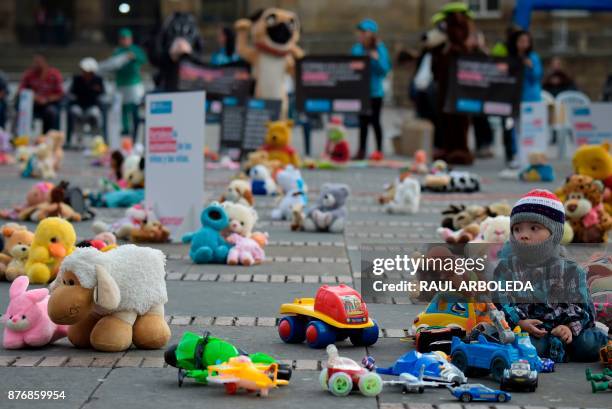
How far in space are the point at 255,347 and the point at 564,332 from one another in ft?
5.50

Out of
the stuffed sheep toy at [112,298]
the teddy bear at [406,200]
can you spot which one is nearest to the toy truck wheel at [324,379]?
the stuffed sheep toy at [112,298]

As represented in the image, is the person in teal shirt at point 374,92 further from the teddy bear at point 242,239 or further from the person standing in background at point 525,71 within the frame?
the teddy bear at point 242,239

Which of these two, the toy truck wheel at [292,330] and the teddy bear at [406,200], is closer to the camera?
the toy truck wheel at [292,330]

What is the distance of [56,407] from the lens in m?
6.01

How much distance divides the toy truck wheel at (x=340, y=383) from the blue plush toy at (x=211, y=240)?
15.2 ft

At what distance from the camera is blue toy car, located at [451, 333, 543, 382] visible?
657 cm

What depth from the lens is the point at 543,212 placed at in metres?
7.21

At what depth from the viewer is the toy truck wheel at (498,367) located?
6.54 m

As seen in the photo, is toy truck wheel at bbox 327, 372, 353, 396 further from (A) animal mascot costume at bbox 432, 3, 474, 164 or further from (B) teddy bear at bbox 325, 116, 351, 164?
(A) animal mascot costume at bbox 432, 3, 474, 164

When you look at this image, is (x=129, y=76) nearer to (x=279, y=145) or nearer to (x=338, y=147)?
(x=338, y=147)

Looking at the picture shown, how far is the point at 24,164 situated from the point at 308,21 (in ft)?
103

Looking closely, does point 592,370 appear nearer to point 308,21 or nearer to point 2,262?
point 2,262

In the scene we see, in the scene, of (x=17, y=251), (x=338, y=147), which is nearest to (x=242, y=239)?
(x=17, y=251)

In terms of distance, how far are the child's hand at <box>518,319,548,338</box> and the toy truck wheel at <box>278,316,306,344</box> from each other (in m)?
1.25
